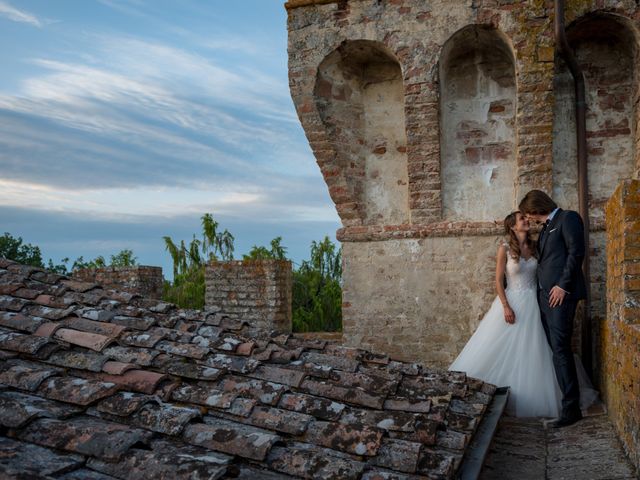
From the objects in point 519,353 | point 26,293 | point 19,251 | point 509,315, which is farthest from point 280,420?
point 19,251

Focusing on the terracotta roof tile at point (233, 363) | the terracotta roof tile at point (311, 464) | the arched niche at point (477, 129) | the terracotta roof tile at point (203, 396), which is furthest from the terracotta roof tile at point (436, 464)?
the arched niche at point (477, 129)

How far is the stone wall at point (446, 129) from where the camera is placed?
7.14 metres

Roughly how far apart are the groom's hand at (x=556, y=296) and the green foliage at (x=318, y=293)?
8699mm

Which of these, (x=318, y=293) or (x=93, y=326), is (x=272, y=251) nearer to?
(x=318, y=293)

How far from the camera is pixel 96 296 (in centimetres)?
528

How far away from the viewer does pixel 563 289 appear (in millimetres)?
5617

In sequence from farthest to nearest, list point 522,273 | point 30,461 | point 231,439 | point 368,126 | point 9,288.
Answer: point 368,126 < point 522,273 < point 9,288 < point 231,439 < point 30,461

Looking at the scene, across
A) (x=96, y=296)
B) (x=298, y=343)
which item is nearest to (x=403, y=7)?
(x=298, y=343)

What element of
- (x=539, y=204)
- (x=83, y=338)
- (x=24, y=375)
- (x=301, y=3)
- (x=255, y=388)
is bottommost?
(x=255, y=388)

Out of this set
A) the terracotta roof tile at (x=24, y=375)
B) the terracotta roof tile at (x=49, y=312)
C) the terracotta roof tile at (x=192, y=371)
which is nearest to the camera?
the terracotta roof tile at (x=24, y=375)

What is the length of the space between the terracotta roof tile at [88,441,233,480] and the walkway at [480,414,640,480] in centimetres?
208

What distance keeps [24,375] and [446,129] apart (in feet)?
18.0

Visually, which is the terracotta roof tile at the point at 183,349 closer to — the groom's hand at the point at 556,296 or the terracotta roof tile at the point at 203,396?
the terracotta roof tile at the point at 203,396

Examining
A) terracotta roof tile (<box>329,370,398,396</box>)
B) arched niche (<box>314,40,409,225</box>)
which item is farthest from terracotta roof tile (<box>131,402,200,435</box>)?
arched niche (<box>314,40,409,225</box>)
